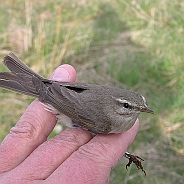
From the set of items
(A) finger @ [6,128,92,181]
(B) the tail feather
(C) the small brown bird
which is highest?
(B) the tail feather

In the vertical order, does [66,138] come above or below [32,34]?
below

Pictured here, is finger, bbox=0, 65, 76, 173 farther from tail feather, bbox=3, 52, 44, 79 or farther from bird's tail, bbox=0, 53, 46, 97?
tail feather, bbox=3, 52, 44, 79

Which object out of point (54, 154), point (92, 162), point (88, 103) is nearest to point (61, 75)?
point (88, 103)

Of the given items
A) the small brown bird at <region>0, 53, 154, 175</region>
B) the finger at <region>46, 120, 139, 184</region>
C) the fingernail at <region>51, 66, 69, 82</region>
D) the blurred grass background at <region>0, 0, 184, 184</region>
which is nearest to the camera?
the finger at <region>46, 120, 139, 184</region>

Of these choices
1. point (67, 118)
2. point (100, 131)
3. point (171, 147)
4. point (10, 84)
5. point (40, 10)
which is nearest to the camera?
point (100, 131)

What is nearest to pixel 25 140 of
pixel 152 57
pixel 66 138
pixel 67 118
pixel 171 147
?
pixel 66 138

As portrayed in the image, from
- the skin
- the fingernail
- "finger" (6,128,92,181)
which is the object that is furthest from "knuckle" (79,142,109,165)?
the fingernail

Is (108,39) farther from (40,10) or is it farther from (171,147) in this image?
(171,147)

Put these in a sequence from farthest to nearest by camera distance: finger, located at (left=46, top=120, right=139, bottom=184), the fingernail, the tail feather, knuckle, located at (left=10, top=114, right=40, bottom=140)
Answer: the tail feather, the fingernail, knuckle, located at (left=10, top=114, right=40, bottom=140), finger, located at (left=46, top=120, right=139, bottom=184)

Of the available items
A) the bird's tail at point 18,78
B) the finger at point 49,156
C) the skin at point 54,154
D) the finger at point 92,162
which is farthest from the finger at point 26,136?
the finger at point 92,162

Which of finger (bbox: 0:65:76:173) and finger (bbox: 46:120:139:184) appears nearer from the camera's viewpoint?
finger (bbox: 46:120:139:184)
